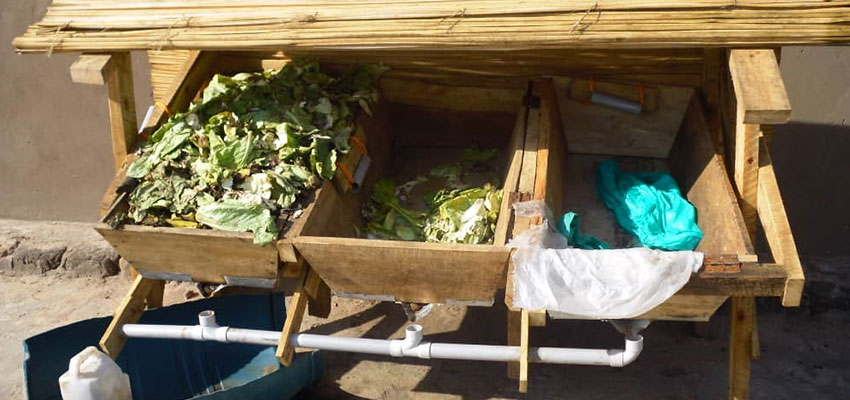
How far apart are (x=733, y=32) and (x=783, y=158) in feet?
6.48

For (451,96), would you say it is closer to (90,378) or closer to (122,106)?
(122,106)

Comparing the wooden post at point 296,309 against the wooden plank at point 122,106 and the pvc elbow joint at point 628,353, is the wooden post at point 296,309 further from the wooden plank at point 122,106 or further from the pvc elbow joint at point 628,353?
the pvc elbow joint at point 628,353

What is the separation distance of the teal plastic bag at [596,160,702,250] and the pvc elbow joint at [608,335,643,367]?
2.40 feet

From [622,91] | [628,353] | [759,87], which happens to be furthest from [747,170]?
[622,91]

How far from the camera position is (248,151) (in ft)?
14.1

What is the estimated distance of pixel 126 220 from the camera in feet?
13.5

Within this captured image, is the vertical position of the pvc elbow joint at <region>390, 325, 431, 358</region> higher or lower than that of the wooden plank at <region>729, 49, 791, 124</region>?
lower

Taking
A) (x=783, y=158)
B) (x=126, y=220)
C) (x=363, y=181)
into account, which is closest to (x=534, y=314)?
(x=363, y=181)

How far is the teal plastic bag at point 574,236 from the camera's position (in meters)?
4.28

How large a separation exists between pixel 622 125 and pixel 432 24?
1.64 m

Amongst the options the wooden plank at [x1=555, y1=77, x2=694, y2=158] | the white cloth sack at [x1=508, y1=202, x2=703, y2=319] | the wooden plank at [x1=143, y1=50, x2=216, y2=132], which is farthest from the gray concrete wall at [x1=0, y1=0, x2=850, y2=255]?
Answer: the white cloth sack at [x1=508, y1=202, x2=703, y2=319]

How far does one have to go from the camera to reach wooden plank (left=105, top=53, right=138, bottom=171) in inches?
173

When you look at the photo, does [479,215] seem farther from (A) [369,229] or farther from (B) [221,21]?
(B) [221,21]

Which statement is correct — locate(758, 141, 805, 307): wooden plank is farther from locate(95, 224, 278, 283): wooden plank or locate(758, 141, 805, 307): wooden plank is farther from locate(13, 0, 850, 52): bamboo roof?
locate(95, 224, 278, 283): wooden plank
